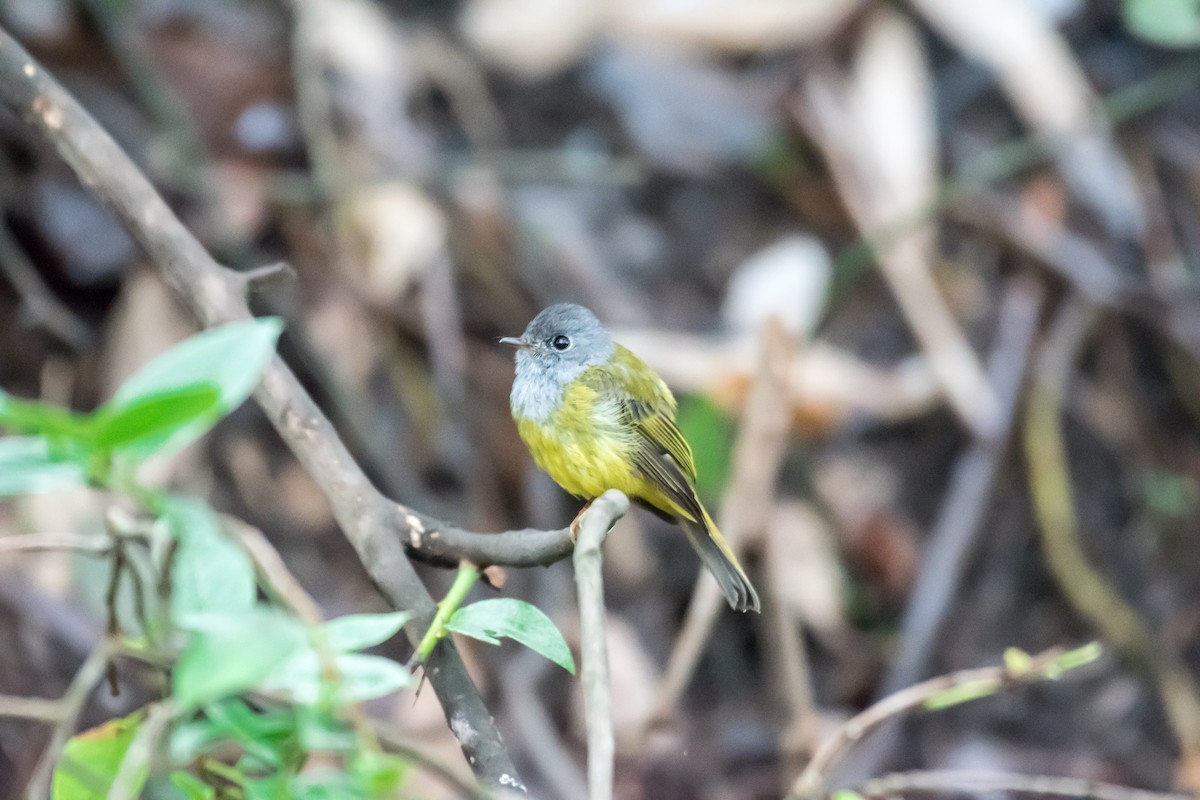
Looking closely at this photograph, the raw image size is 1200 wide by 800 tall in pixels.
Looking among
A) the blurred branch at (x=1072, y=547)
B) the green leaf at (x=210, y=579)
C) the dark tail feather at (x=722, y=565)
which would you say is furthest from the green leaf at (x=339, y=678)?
the blurred branch at (x=1072, y=547)

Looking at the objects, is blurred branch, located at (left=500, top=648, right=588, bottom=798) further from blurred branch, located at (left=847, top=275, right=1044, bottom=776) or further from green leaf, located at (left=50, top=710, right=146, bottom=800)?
green leaf, located at (left=50, top=710, right=146, bottom=800)

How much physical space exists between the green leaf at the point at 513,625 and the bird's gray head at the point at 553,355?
1.48 m

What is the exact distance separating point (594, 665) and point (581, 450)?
1570 millimetres

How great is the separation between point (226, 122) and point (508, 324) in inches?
50.6

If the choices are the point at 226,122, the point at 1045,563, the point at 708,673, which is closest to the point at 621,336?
the point at 708,673

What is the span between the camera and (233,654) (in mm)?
847

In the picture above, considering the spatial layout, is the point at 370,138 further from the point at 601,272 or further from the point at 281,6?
the point at 601,272

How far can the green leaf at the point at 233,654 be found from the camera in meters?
0.83

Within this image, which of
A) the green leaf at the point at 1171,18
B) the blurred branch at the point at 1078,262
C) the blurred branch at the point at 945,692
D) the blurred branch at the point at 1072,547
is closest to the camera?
the blurred branch at the point at 945,692

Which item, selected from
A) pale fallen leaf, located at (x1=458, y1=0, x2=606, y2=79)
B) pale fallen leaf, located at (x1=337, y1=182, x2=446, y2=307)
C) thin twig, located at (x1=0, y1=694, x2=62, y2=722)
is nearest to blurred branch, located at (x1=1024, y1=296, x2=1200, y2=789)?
pale fallen leaf, located at (x1=458, y1=0, x2=606, y2=79)

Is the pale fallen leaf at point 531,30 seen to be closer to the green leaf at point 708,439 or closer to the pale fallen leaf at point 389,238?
the pale fallen leaf at point 389,238

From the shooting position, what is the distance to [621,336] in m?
4.38

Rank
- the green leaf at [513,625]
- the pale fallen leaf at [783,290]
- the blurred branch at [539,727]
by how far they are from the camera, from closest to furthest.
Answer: the green leaf at [513,625], the blurred branch at [539,727], the pale fallen leaf at [783,290]

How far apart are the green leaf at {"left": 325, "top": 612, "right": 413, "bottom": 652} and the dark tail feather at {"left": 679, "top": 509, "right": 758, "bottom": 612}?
1518mm
